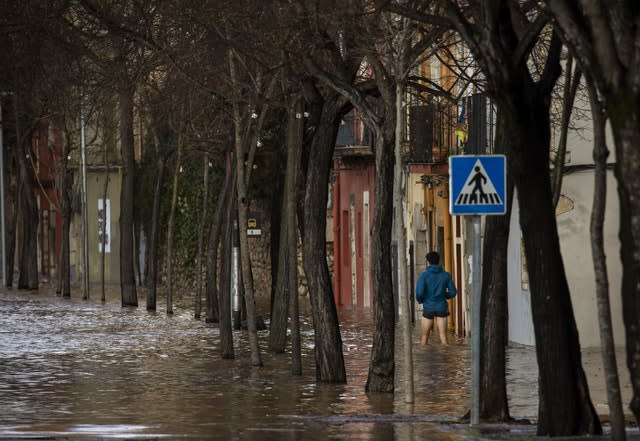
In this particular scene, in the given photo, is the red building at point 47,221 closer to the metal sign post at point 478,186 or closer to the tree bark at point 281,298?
the tree bark at point 281,298

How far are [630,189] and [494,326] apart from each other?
5878mm

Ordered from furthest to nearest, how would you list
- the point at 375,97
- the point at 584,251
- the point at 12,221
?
the point at 12,221 < the point at 584,251 < the point at 375,97

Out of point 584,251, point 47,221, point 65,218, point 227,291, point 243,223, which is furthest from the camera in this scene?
point 47,221

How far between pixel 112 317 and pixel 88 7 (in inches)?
818

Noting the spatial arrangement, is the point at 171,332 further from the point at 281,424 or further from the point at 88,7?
the point at 281,424

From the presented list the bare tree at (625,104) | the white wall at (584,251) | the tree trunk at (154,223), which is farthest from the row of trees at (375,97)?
the tree trunk at (154,223)

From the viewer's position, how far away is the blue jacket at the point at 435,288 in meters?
33.4

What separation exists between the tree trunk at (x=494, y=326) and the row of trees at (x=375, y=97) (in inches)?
0.7

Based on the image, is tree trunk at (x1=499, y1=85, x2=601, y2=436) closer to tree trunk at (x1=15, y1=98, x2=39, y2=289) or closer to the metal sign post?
the metal sign post

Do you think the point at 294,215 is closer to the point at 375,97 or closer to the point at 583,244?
the point at 375,97

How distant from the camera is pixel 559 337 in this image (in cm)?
1658

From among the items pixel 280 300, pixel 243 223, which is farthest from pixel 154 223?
pixel 243 223

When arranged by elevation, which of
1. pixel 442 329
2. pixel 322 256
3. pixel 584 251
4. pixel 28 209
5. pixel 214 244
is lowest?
pixel 442 329

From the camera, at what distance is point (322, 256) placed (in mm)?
24641
